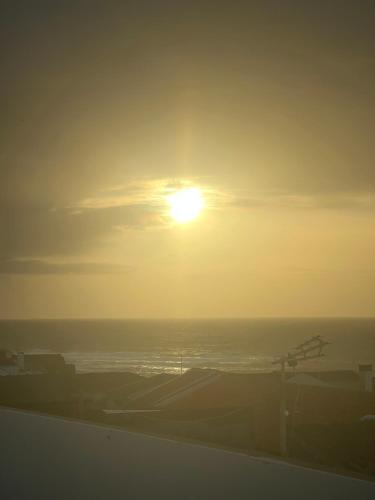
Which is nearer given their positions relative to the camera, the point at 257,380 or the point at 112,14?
the point at 112,14

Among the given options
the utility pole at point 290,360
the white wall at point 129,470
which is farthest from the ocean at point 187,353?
the white wall at point 129,470

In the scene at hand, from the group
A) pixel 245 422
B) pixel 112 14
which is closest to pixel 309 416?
pixel 245 422

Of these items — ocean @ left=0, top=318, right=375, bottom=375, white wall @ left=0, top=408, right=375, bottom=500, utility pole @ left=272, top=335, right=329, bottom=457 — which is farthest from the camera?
ocean @ left=0, top=318, right=375, bottom=375

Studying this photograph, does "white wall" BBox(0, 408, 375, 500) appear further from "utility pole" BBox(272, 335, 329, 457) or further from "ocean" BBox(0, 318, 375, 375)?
"ocean" BBox(0, 318, 375, 375)

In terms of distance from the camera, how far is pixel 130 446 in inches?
68.3

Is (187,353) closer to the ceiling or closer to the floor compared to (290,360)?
closer to the floor

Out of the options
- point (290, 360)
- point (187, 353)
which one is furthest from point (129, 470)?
point (187, 353)

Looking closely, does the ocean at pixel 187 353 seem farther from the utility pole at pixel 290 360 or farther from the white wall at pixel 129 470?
the white wall at pixel 129 470

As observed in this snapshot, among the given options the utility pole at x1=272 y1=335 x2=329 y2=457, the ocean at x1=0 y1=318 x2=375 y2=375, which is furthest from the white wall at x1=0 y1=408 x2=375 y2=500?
the ocean at x1=0 y1=318 x2=375 y2=375

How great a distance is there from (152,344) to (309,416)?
Answer: 7140cm

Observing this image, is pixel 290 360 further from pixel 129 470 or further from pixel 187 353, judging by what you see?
pixel 187 353

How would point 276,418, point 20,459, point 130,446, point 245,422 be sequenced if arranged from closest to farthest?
point 130,446
point 20,459
point 245,422
point 276,418

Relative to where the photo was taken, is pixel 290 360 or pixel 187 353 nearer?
pixel 290 360

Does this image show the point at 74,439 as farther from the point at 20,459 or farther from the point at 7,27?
the point at 7,27
